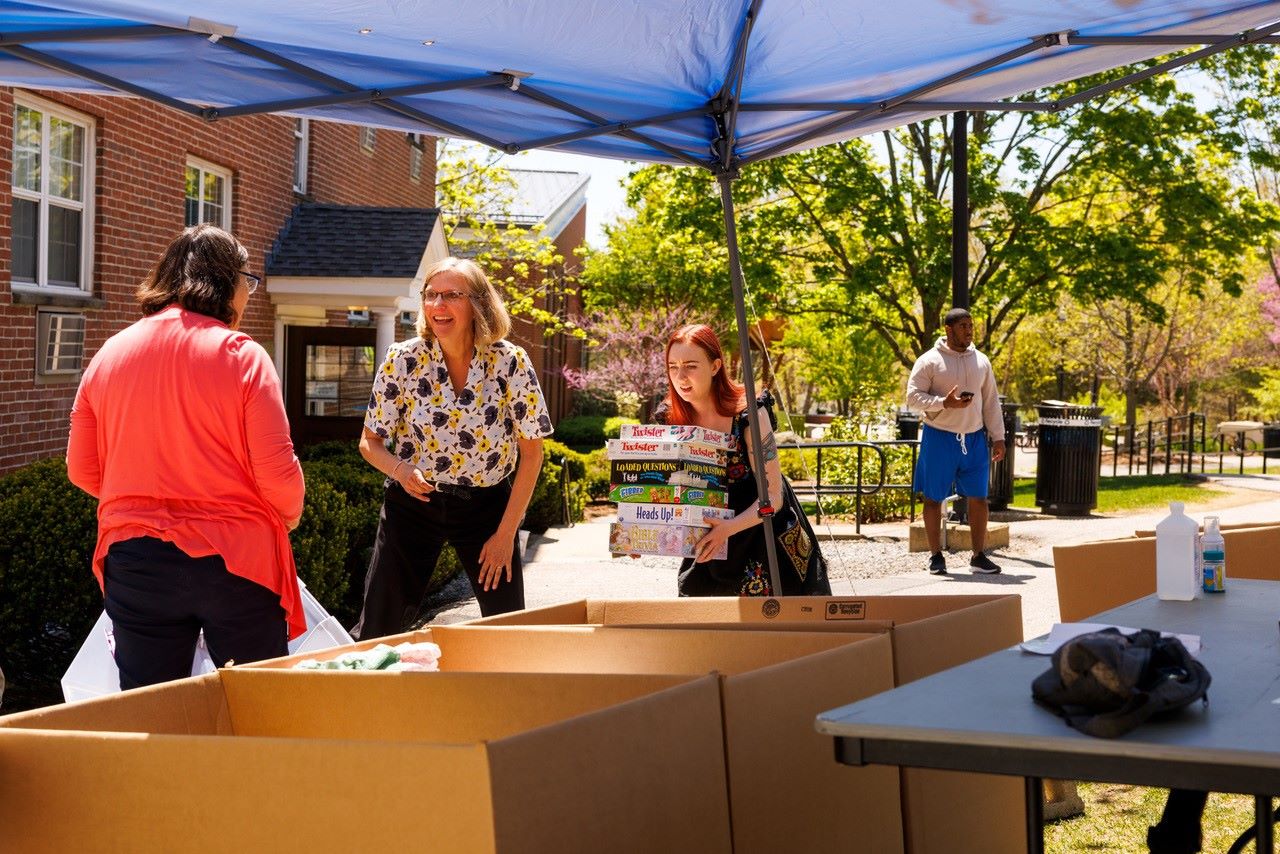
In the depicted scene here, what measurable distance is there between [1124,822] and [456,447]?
272 cm

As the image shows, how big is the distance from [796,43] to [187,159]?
394 inches

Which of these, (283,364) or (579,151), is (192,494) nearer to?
(579,151)

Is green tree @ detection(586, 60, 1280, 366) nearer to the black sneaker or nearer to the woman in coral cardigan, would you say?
the black sneaker

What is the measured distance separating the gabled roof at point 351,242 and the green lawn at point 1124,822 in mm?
11555

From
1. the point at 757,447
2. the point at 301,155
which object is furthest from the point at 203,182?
the point at 757,447

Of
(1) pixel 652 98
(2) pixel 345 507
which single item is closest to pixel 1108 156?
(2) pixel 345 507

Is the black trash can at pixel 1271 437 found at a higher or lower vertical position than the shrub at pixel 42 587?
higher

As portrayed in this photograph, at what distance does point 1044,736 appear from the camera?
2.13m

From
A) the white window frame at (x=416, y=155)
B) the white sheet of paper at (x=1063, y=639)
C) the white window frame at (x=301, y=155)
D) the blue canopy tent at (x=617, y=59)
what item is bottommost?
the white sheet of paper at (x=1063, y=639)

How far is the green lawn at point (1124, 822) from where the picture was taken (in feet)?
14.9

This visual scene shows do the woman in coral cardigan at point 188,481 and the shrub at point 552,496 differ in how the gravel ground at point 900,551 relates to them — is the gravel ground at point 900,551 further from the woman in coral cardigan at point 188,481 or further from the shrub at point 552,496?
the woman in coral cardigan at point 188,481

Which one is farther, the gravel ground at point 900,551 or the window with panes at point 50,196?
the gravel ground at point 900,551

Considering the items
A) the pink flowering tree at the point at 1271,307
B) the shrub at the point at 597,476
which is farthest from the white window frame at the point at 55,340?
the pink flowering tree at the point at 1271,307

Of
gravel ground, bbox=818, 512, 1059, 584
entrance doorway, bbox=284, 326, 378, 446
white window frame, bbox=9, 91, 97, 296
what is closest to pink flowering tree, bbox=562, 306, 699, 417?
entrance doorway, bbox=284, 326, 378, 446
